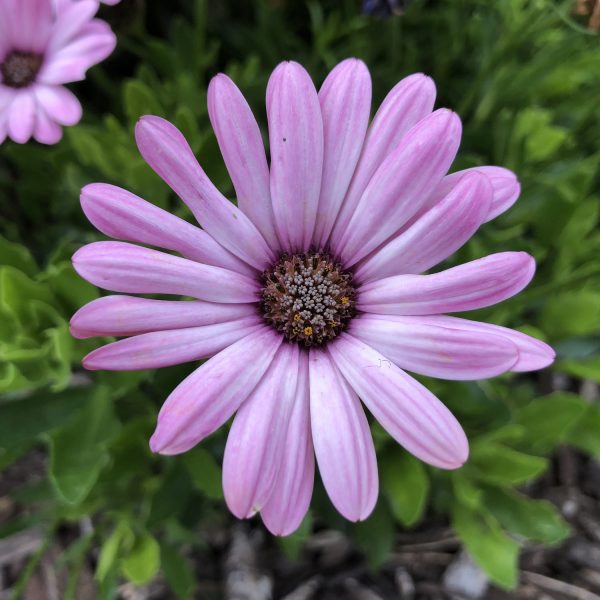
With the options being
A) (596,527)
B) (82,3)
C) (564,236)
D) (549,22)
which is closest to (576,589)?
(596,527)

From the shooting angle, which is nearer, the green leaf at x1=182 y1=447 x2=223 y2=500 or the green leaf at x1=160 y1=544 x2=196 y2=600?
the green leaf at x1=182 y1=447 x2=223 y2=500

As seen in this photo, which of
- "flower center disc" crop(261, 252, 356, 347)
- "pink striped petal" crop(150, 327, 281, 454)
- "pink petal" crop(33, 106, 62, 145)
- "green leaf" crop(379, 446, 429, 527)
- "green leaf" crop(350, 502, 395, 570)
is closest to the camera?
"pink striped petal" crop(150, 327, 281, 454)

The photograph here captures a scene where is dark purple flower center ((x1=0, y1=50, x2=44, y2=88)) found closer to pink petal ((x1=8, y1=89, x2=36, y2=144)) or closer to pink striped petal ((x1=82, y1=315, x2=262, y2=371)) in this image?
pink petal ((x1=8, y1=89, x2=36, y2=144))

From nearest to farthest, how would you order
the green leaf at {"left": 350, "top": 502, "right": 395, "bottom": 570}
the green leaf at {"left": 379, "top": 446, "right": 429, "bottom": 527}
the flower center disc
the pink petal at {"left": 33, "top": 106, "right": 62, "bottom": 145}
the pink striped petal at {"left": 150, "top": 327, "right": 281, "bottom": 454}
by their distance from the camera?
the pink striped petal at {"left": 150, "top": 327, "right": 281, "bottom": 454} < the flower center disc < the pink petal at {"left": 33, "top": 106, "right": 62, "bottom": 145} < the green leaf at {"left": 379, "top": 446, "right": 429, "bottom": 527} < the green leaf at {"left": 350, "top": 502, "right": 395, "bottom": 570}

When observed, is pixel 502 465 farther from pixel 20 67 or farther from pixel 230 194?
pixel 20 67

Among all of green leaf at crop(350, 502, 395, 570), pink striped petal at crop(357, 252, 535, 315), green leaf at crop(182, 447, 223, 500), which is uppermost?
pink striped petal at crop(357, 252, 535, 315)

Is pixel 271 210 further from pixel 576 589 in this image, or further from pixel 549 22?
pixel 576 589

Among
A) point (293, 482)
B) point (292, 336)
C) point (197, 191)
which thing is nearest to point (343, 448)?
point (293, 482)

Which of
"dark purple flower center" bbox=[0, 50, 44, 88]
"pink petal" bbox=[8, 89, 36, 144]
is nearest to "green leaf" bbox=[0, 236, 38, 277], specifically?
"pink petal" bbox=[8, 89, 36, 144]
